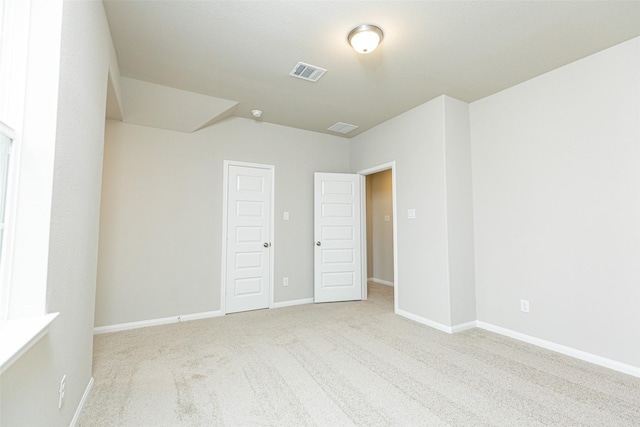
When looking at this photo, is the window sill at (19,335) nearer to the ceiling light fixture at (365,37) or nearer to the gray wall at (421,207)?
the ceiling light fixture at (365,37)

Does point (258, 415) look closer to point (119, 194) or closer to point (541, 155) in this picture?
point (119, 194)

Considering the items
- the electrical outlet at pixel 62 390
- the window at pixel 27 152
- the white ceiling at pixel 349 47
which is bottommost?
the electrical outlet at pixel 62 390

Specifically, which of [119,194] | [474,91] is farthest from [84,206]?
[474,91]

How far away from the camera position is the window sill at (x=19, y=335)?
877 mm

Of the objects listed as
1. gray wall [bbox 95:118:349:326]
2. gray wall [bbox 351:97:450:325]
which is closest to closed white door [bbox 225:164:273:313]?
gray wall [bbox 95:118:349:326]

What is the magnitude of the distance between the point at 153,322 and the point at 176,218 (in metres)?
1.29

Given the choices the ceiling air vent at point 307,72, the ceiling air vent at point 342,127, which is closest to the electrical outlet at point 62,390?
the ceiling air vent at point 307,72

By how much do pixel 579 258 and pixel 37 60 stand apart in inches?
159

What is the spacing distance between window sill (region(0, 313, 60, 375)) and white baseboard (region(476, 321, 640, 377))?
12.5ft

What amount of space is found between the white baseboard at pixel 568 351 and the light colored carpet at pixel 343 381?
8cm

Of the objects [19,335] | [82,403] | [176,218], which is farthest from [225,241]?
[19,335]

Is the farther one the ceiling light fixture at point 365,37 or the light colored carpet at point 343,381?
the ceiling light fixture at point 365,37

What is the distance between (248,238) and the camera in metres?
4.17

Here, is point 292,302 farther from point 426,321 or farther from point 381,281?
point 381,281
